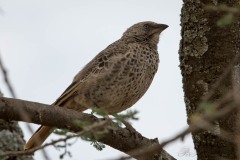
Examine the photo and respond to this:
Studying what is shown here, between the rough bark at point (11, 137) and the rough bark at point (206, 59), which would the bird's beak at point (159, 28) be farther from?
the rough bark at point (11, 137)

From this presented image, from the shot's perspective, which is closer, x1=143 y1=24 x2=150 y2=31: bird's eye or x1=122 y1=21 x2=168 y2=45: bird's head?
x1=122 y1=21 x2=168 y2=45: bird's head

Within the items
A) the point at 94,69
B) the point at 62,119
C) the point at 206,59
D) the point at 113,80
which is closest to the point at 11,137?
the point at 62,119

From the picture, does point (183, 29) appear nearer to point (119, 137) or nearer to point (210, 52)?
point (210, 52)

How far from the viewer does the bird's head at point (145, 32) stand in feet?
20.9

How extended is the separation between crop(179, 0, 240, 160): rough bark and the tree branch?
389 mm

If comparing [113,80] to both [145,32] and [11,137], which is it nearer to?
[145,32]

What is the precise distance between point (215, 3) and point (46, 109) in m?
1.76

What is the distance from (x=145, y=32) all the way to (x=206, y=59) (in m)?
1.88

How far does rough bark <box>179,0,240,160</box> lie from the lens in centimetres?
450

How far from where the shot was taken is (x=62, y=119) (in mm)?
3996

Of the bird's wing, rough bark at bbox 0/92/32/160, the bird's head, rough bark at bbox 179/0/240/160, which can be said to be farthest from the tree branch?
the bird's head

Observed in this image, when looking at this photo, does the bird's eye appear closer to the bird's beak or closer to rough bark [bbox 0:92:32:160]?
the bird's beak

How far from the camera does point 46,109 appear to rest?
13.0 feet

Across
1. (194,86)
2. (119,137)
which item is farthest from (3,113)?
(194,86)
